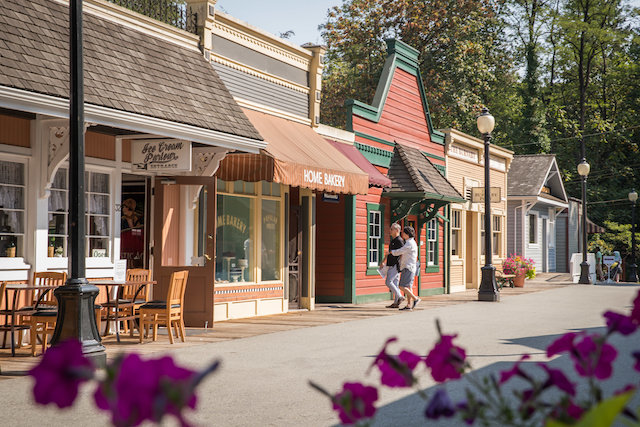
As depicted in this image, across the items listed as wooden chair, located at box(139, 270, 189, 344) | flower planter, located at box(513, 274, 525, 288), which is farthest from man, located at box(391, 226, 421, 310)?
flower planter, located at box(513, 274, 525, 288)

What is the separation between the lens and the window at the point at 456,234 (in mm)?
27766

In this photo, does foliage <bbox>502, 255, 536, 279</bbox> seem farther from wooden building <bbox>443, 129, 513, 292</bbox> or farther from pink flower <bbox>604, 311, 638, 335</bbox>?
pink flower <bbox>604, 311, 638, 335</bbox>

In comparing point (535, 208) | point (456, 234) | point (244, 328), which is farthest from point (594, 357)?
point (535, 208)

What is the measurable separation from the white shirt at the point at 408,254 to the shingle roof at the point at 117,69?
17.4 feet

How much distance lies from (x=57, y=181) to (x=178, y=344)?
10.0ft

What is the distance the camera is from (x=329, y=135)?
19359 mm

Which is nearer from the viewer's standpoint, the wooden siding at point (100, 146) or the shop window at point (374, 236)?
the wooden siding at point (100, 146)

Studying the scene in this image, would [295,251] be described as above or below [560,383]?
below

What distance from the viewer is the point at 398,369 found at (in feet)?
6.72

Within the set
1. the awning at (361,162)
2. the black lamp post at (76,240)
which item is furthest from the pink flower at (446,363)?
the awning at (361,162)

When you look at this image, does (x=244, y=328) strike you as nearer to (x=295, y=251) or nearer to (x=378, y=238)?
(x=295, y=251)

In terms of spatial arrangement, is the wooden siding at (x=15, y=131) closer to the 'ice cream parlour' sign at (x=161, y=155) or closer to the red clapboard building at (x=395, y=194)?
the 'ice cream parlour' sign at (x=161, y=155)

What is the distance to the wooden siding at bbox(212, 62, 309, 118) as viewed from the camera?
623 inches

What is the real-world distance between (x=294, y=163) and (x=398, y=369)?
13.3m
